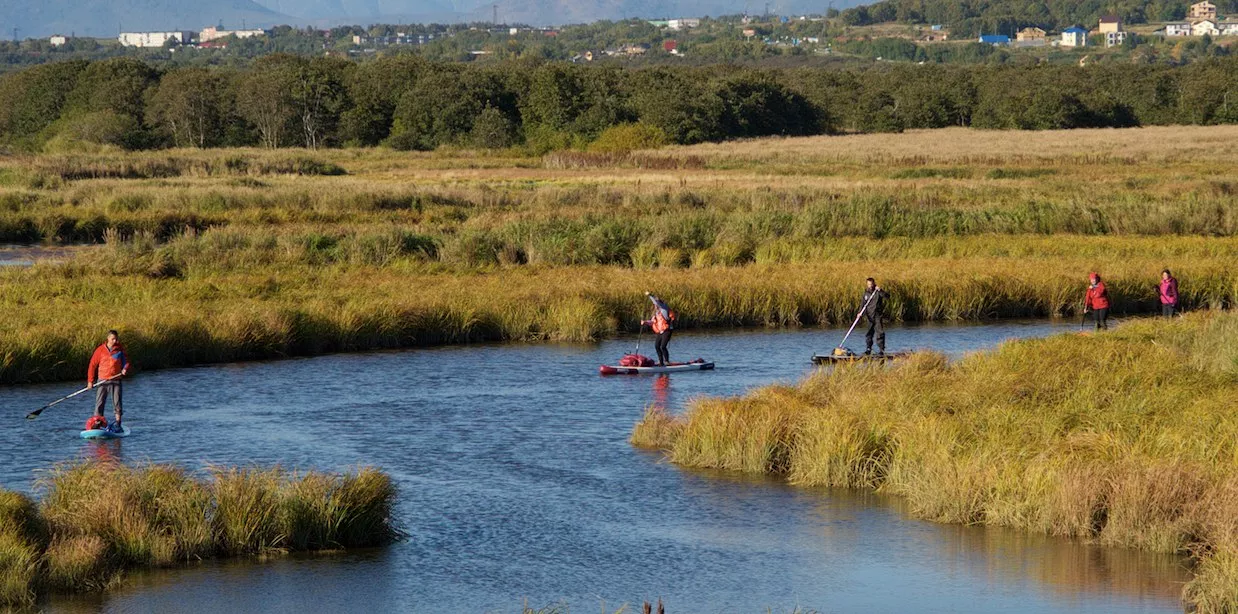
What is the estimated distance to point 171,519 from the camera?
1739cm

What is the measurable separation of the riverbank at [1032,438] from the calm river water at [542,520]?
37 centimetres

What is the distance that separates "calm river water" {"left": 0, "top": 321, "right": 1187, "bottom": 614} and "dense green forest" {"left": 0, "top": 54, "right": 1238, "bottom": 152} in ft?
253

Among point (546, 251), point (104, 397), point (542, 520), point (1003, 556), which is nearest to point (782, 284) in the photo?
point (546, 251)

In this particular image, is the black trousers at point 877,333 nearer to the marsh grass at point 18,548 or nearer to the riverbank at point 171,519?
the riverbank at point 171,519

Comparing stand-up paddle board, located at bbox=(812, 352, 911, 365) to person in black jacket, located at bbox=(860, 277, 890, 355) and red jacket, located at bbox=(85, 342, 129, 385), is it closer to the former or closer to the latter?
person in black jacket, located at bbox=(860, 277, 890, 355)

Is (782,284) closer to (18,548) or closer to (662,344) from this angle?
(662,344)

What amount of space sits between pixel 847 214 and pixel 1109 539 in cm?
3449

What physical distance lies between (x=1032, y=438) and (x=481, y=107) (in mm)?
95764

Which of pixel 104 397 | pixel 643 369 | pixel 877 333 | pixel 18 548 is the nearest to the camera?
pixel 18 548

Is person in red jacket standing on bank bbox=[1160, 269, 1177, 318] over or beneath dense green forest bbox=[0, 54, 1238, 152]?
beneath

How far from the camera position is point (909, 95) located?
418ft

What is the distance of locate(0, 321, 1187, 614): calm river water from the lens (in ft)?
54.1

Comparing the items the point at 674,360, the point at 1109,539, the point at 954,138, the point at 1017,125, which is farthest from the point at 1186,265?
the point at 1017,125

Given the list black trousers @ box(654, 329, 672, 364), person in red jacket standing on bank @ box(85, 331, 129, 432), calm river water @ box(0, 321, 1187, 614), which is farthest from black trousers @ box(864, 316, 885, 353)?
person in red jacket standing on bank @ box(85, 331, 129, 432)
